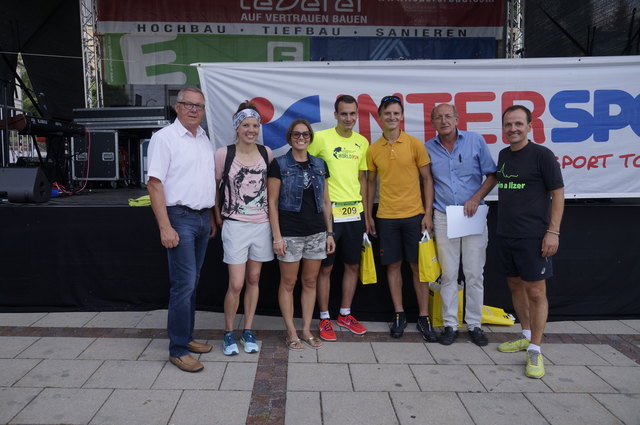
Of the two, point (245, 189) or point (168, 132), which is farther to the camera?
point (245, 189)

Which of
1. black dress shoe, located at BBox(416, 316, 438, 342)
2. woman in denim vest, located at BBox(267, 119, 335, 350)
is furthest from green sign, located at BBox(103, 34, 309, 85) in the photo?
black dress shoe, located at BBox(416, 316, 438, 342)

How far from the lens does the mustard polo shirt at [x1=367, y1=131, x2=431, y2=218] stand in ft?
11.9

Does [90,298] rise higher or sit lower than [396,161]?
lower

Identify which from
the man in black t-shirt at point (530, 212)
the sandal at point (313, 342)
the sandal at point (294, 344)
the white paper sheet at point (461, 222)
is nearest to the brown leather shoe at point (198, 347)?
the sandal at point (294, 344)

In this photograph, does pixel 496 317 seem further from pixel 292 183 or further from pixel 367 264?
pixel 292 183

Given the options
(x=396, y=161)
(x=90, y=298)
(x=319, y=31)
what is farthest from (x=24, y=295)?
(x=319, y=31)

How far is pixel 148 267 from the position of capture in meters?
4.28

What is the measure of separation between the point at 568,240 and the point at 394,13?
4.70 metres

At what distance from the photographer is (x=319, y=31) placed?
7355mm

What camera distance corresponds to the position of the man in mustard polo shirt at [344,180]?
3605 millimetres

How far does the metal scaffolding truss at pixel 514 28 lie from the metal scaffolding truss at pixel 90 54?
638 centimetres

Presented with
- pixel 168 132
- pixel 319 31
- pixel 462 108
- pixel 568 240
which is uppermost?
pixel 319 31

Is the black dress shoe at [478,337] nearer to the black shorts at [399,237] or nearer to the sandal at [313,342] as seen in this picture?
the black shorts at [399,237]

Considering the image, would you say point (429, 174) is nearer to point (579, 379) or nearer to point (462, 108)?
point (462, 108)
